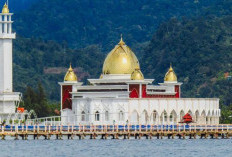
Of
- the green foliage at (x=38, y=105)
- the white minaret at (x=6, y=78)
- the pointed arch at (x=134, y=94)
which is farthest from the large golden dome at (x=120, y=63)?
the green foliage at (x=38, y=105)

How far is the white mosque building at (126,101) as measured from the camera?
133000 millimetres

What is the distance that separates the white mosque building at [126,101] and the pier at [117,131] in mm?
9021

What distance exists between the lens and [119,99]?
133 metres

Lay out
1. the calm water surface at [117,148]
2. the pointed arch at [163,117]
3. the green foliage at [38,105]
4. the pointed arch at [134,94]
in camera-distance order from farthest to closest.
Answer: the green foliage at [38,105], the pointed arch at [134,94], the pointed arch at [163,117], the calm water surface at [117,148]

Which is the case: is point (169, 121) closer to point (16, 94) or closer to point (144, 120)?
point (144, 120)

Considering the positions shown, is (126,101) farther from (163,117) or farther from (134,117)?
(163,117)

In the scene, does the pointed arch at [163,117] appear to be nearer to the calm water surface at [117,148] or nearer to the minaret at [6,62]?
the calm water surface at [117,148]

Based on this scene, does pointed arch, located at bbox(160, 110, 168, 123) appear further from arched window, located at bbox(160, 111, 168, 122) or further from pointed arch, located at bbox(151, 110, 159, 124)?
pointed arch, located at bbox(151, 110, 159, 124)

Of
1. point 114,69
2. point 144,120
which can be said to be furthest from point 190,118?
point 114,69

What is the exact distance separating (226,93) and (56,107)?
31861mm

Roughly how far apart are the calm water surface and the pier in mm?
1289

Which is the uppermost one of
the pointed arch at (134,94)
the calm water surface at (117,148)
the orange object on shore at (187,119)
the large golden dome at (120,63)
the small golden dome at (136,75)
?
the large golden dome at (120,63)

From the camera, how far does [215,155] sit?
328ft

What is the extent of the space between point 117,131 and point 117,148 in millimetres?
12844
